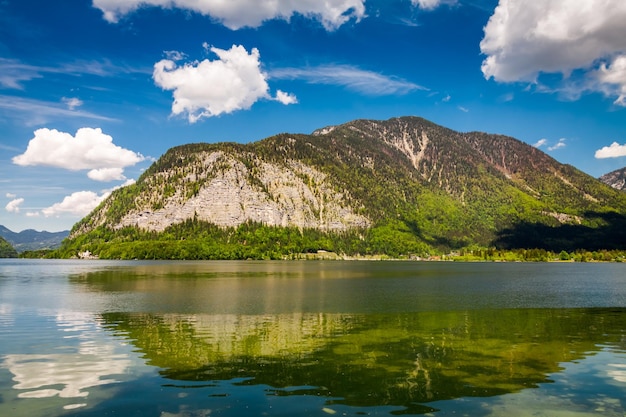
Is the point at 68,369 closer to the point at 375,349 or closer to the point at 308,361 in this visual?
the point at 308,361

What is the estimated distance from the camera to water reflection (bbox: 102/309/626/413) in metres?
24.6

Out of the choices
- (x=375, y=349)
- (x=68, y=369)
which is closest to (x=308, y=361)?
(x=375, y=349)

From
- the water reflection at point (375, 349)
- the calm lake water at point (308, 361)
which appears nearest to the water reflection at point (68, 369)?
the calm lake water at point (308, 361)

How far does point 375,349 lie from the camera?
1356 inches

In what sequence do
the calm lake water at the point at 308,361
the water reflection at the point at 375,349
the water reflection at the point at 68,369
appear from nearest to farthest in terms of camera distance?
1. the calm lake water at the point at 308,361
2. the water reflection at the point at 68,369
3. the water reflection at the point at 375,349

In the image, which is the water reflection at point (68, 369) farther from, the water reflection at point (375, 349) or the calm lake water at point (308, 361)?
the water reflection at point (375, 349)

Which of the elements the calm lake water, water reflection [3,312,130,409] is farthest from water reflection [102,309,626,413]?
water reflection [3,312,130,409]

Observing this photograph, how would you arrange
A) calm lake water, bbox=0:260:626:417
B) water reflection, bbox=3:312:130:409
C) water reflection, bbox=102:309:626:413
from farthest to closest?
water reflection, bbox=102:309:626:413, water reflection, bbox=3:312:130:409, calm lake water, bbox=0:260:626:417

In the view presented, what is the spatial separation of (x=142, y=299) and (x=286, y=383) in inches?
2068

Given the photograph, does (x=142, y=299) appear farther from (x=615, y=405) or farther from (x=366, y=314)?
(x=615, y=405)

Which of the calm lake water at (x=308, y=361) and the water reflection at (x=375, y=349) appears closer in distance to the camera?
the calm lake water at (x=308, y=361)

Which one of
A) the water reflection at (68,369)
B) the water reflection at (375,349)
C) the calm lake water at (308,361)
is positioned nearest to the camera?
the calm lake water at (308,361)

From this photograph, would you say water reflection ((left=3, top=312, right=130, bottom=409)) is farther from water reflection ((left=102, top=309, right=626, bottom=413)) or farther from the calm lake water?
water reflection ((left=102, top=309, right=626, bottom=413))

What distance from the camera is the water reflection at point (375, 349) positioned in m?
24.6
